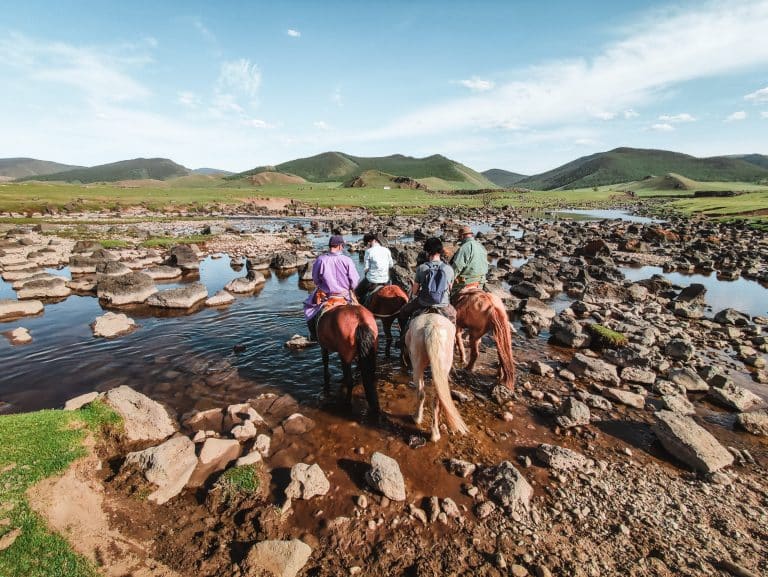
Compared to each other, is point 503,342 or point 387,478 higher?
point 503,342

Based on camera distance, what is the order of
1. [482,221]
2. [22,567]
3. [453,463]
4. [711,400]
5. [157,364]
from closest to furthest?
[22,567] → [453,463] → [711,400] → [157,364] → [482,221]

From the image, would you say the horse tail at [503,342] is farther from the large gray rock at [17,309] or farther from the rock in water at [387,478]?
the large gray rock at [17,309]

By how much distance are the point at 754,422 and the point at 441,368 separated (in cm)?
655

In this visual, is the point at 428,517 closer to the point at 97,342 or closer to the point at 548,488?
the point at 548,488

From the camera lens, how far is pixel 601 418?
7520 mm

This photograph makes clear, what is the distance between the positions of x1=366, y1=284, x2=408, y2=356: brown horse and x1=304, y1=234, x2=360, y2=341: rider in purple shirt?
70.4 inches

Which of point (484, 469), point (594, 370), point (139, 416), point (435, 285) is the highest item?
point (435, 285)

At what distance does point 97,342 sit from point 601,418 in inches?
555

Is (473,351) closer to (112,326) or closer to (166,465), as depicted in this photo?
(166,465)

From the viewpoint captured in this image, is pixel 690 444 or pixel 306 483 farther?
pixel 690 444

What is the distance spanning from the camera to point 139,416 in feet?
22.1

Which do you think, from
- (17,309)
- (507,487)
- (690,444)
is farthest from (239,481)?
(17,309)

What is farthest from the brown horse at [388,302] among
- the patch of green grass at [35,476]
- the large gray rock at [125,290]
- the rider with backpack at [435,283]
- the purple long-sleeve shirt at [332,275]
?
the large gray rock at [125,290]

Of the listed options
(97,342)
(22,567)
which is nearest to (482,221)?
(97,342)
